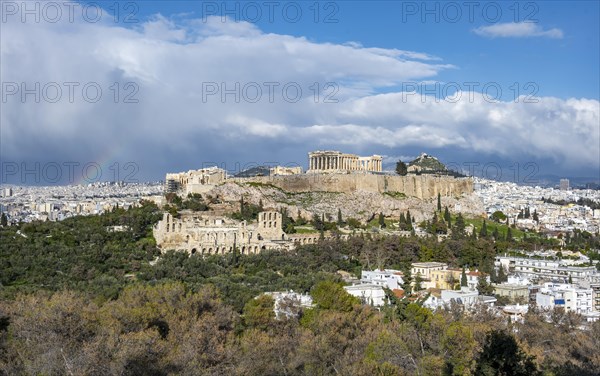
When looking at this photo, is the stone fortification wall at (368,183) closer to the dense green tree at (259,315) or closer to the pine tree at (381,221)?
the pine tree at (381,221)

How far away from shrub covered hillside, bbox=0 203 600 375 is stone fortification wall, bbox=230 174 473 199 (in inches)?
947

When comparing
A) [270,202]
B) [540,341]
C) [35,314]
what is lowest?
[540,341]

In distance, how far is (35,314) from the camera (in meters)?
19.7

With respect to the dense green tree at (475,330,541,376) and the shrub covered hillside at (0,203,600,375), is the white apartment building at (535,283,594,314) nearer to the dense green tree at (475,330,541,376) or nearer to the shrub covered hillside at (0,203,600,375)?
the shrub covered hillside at (0,203,600,375)

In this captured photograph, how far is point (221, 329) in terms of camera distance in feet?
77.3

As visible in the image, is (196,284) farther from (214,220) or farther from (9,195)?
(9,195)

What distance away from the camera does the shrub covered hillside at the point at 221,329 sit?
58.6 ft

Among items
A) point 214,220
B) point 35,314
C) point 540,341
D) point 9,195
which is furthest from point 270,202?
point 9,195

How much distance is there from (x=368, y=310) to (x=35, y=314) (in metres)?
12.6

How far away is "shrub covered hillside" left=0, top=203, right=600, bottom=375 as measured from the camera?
17875 millimetres

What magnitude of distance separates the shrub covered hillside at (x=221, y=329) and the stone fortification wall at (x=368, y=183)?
78.9ft

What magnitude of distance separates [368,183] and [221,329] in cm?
4357

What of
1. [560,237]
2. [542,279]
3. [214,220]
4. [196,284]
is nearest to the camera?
[196,284]

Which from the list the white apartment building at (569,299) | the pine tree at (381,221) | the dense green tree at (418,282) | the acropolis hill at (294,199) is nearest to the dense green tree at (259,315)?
the dense green tree at (418,282)
